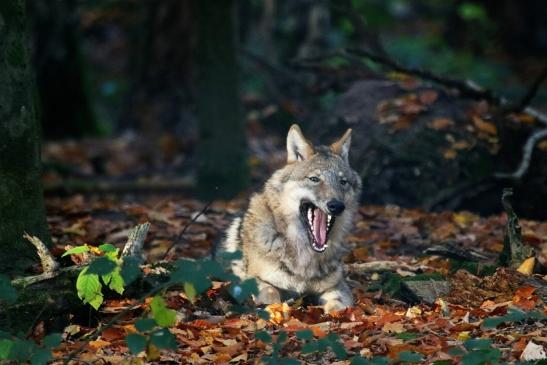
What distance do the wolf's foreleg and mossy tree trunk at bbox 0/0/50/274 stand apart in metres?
2.51

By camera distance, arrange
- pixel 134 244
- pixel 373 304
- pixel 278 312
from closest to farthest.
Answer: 1. pixel 134 244
2. pixel 278 312
3. pixel 373 304

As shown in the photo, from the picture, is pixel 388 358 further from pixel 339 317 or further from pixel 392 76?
pixel 392 76

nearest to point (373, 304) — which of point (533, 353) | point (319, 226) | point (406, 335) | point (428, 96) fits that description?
point (319, 226)

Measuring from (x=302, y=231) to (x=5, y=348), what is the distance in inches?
129

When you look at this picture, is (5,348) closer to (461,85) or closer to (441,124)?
(441,124)

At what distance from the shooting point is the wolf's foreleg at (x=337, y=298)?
801 cm

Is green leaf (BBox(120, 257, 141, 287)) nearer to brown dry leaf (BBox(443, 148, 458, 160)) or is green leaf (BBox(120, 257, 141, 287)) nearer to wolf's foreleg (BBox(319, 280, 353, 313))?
wolf's foreleg (BBox(319, 280, 353, 313))

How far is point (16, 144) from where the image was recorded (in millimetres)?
7438

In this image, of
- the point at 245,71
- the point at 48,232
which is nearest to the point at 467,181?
the point at 48,232

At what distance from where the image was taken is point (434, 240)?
10.5 meters

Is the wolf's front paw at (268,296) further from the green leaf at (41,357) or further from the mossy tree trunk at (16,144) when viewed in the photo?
the green leaf at (41,357)

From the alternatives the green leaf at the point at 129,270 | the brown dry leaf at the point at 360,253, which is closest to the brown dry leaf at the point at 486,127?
the brown dry leaf at the point at 360,253

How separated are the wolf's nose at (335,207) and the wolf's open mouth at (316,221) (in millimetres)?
172

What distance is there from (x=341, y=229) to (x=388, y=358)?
95.8 inches
